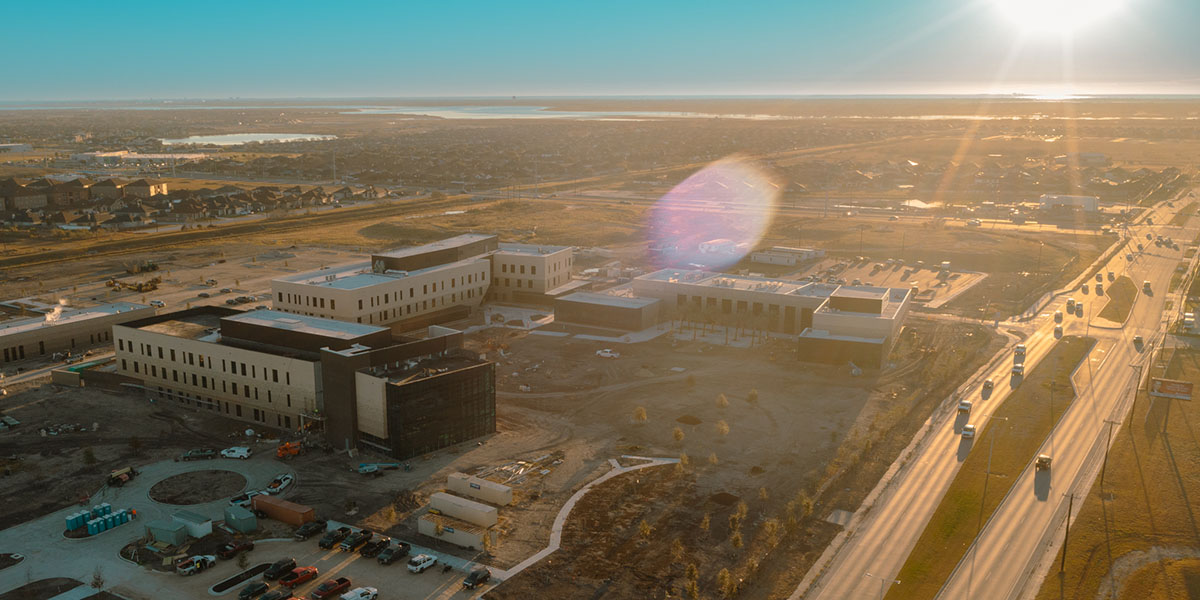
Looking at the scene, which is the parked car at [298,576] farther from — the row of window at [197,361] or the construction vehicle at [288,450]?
the row of window at [197,361]

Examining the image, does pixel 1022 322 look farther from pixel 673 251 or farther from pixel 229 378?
pixel 229 378

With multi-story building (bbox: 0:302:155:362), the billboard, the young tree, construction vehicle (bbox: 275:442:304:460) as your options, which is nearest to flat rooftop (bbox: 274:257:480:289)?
multi-story building (bbox: 0:302:155:362)

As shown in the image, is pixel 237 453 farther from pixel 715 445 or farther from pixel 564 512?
pixel 715 445

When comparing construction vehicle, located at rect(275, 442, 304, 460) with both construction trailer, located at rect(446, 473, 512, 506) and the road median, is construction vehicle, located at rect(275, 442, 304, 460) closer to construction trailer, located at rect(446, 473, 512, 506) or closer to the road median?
construction trailer, located at rect(446, 473, 512, 506)

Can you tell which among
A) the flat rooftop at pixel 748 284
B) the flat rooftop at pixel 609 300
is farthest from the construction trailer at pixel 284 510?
the flat rooftop at pixel 748 284

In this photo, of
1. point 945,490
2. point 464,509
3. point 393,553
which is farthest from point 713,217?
point 393,553

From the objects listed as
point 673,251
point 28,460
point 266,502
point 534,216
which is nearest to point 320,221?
point 534,216

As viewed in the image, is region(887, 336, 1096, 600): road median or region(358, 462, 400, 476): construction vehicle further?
region(358, 462, 400, 476): construction vehicle

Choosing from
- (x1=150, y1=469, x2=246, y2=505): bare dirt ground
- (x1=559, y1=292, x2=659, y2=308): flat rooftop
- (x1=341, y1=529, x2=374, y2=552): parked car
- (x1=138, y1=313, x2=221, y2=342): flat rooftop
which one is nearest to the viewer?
(x1=341, y1=529, x2=374, y2=552): parked car
